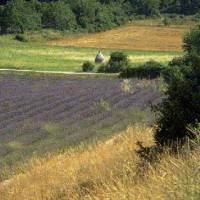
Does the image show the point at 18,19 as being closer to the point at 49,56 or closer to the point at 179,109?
the point at 49,56

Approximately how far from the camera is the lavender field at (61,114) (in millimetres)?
15987

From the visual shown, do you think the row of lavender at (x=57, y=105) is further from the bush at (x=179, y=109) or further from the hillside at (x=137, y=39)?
the hillside at (x=137, y=39)

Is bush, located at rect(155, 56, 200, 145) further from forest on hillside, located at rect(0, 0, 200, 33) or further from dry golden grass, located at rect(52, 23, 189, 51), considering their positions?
forest on hillside, located at rect(0, 0, 200, 33)

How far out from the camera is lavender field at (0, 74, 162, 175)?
16.0 meters

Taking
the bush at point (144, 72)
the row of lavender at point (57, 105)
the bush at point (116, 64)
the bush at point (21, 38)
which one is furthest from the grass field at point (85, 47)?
the row of lavender at point (57, 105)

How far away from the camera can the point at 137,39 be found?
89.1 metres

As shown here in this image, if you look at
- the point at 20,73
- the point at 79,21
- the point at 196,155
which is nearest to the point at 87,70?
the point at 20,73

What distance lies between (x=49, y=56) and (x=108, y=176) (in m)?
58.9

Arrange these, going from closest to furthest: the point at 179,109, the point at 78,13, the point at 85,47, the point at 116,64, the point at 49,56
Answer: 1. the point at 179,109
2. the point at 116,64
3. the point at 49,56
4. the point at 85,47
5. the point at 78,13

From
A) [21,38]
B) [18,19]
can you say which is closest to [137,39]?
[21,38]

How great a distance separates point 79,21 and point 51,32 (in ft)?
31.6

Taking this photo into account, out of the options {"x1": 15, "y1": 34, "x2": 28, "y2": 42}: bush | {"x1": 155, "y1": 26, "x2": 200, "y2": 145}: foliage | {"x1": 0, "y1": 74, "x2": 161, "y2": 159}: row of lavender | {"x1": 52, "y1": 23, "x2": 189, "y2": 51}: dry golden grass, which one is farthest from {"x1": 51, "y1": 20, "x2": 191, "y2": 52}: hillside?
{"x1": 155, "y1": 26, "x2": 200, "y2": 145}: foliage

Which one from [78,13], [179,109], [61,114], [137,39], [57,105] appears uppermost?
[179,109]

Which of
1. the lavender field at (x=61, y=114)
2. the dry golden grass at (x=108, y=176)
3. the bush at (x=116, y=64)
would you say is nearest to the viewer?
the dry golden grass at (x=108, y=176)
